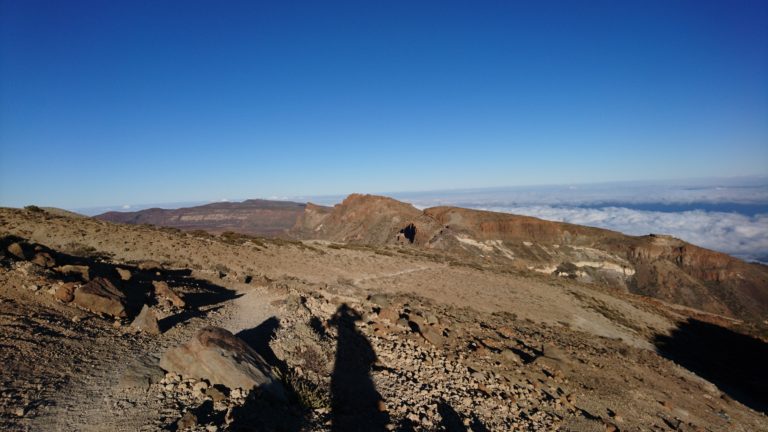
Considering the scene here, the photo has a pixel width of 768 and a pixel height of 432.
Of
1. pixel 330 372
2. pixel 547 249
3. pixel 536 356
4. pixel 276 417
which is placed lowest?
pixel 547 249

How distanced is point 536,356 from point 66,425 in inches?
571

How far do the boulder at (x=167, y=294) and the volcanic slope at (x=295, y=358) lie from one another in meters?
0.06

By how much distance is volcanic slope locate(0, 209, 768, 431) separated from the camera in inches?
256

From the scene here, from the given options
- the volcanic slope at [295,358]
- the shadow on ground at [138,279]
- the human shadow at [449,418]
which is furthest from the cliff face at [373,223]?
the human shadow at [449,418]

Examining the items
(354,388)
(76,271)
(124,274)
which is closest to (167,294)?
(76,271)

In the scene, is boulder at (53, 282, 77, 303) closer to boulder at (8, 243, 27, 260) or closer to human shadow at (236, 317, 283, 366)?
boulder at (8, 243, 27, 260)

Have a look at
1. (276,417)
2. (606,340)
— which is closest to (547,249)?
(606,340)

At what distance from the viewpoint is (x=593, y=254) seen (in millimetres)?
77500

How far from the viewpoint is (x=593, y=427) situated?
10125 millimetres

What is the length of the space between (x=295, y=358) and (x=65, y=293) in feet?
21.2

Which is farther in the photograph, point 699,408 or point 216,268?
point 216,268

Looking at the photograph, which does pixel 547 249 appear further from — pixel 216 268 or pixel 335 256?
pixel 216 268

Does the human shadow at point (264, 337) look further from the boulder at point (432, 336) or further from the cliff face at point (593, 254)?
the cliff face at point (593, 254)

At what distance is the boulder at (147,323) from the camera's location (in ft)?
31.2
